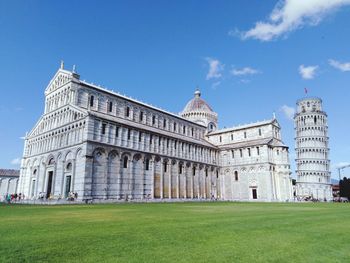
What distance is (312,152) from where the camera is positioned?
8800cm

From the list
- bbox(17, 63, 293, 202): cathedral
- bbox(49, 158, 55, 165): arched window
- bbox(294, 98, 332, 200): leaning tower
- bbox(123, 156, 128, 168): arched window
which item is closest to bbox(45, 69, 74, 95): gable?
bbox(17, 63, 293, 202): cathedral

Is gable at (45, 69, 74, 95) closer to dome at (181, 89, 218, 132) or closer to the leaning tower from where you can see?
dome at (181, 89, 218, 132)

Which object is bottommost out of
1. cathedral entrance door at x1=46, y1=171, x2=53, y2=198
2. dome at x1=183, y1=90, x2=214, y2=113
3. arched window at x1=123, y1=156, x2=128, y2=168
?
cathedral entrance door at x1=46, y1=171, x2=53, y2=198

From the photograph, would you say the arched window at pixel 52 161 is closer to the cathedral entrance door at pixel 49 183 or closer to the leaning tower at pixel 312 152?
the cathedral entrance door at pixel 49 183

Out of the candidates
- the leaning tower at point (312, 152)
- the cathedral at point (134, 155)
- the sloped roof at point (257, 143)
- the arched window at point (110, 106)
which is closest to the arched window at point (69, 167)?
the cathedral at point (134, 155)

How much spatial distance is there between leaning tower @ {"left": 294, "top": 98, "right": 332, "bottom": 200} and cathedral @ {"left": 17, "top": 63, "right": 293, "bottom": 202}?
106 ft

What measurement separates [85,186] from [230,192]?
35.8 metres

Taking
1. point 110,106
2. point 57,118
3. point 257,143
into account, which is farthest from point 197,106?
point 57,118

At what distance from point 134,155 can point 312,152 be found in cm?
6828

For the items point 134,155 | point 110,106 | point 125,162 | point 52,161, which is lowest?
point 125,162

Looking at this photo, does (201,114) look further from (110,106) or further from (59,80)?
(59,80)

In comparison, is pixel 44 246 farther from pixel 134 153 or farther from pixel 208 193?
pixel 208 193

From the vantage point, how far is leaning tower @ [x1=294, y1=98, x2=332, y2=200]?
85.7 metres

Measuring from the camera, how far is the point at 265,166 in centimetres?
5562
